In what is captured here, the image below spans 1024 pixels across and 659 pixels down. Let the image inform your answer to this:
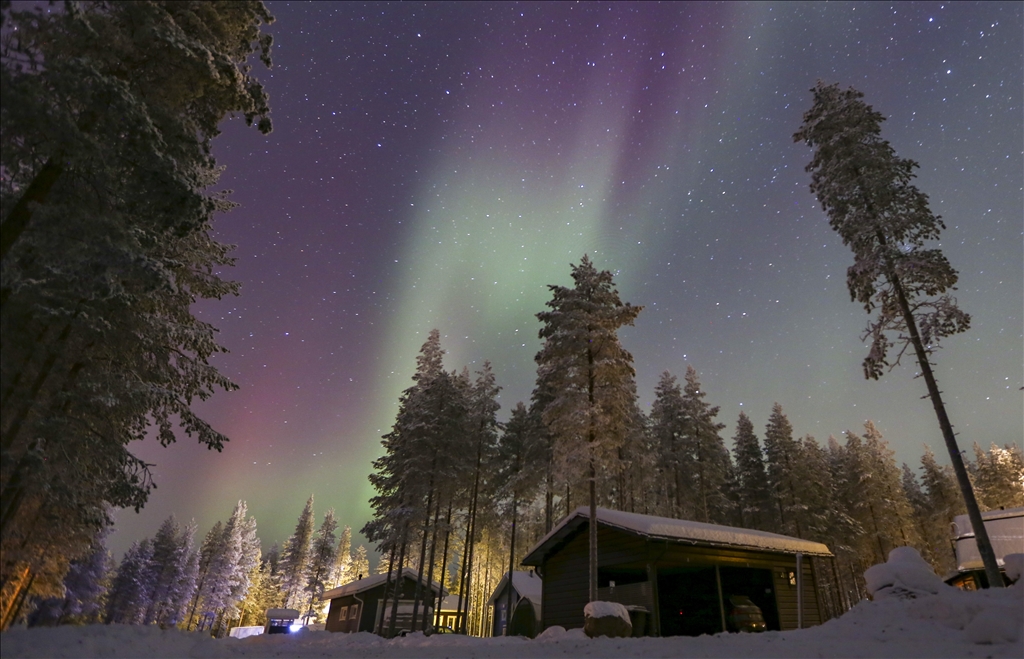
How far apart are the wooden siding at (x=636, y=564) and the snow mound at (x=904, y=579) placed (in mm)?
7881

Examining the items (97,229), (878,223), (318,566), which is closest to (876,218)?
(878,223)

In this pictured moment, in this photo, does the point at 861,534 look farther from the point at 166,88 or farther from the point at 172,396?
the point at 166,88

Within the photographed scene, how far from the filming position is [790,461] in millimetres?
42156

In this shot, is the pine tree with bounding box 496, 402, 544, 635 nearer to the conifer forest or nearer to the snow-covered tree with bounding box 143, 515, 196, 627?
the conifer forest

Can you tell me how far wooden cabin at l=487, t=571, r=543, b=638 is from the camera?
101ft

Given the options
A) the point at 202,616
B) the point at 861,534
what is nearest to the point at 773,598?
the point at 861,534

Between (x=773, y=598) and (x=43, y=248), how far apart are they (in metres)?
28.5

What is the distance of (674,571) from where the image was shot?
25.1 m

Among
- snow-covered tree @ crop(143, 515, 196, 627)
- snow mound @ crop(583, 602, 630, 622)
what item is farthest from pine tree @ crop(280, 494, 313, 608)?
snow mound @ crop(583, 602, 630, 622)

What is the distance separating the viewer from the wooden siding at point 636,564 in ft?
65.2

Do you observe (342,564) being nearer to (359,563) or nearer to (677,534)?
(359,563)

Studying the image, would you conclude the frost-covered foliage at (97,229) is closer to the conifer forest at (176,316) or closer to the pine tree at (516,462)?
the conifer forest at (176,316)

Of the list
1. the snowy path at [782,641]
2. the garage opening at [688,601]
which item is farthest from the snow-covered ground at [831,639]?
the garage opening at [688,601]

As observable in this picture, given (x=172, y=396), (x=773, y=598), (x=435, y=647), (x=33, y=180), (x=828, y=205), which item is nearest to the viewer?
(x=33, y=180)
